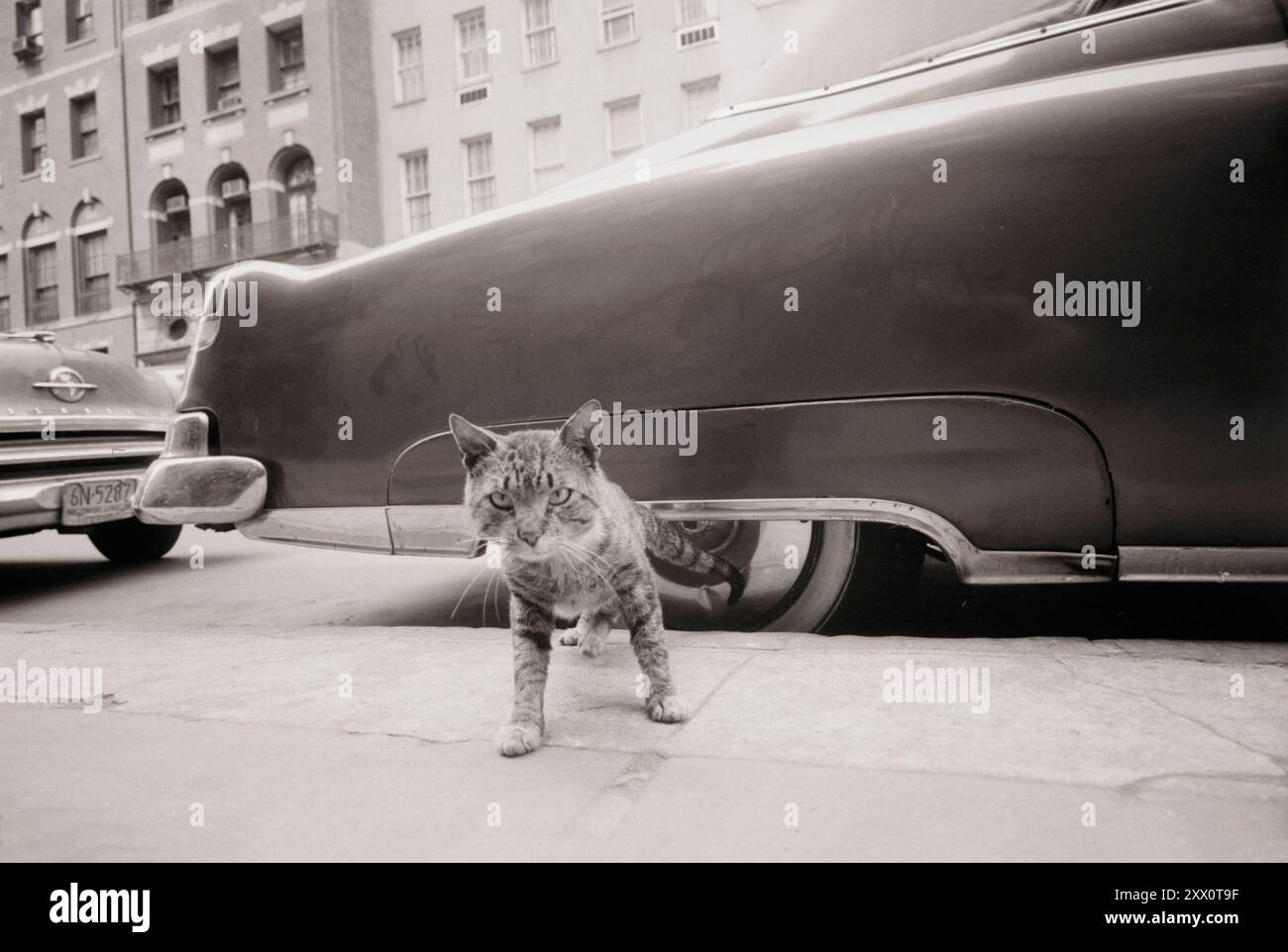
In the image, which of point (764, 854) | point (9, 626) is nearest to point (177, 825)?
point (764, 854)

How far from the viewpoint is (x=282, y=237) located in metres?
19.1

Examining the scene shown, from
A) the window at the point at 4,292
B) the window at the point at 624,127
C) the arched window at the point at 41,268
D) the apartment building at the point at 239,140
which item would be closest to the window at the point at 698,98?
the window at the point at 624,127

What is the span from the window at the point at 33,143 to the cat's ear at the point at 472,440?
28414 mm

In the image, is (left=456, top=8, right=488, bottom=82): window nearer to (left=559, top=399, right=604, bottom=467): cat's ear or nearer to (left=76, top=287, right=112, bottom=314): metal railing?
(left=76, top=287, right=112, bottom=314): metal railing

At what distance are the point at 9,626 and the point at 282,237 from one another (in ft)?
57.5

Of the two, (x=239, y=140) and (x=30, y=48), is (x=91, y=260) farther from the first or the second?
(x=30, y=48)

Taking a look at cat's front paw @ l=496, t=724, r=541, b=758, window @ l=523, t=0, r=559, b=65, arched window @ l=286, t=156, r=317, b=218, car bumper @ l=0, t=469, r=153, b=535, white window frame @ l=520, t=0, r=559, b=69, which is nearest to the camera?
cat's front paw @ l=496, t=724, r=541, b=758

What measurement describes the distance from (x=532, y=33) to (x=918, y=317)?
1712 centimetres

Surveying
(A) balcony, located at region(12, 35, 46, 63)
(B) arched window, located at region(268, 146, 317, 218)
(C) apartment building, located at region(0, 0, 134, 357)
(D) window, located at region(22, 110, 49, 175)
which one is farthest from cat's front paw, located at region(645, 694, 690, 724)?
(A) balcony, located at region(12, 35, 46, 63)

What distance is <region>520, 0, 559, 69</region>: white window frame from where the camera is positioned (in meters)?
16.1

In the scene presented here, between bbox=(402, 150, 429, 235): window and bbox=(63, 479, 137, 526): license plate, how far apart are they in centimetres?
1425

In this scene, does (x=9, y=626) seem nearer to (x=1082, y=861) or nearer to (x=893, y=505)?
(x=893, y=505)

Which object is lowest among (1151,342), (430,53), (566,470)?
(566,470)

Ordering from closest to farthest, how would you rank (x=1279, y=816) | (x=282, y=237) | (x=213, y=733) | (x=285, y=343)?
(x=1279, y=816) < (x=213, y=733) < (x=285, y=343) < (x=282, y=237)
